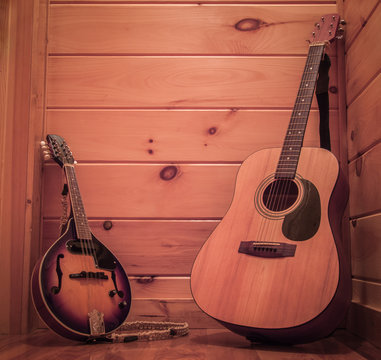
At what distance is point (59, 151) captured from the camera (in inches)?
59.2

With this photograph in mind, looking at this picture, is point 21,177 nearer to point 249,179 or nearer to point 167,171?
point 167,171

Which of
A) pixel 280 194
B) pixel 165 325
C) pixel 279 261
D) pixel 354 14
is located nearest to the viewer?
pixel 279 261

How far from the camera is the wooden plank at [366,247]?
4.39 feet

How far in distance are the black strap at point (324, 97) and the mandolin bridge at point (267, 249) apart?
49 cm

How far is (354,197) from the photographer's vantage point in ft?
5.13

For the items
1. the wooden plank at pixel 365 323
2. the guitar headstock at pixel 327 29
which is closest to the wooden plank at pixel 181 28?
the guitar headstock at pixel 327 29

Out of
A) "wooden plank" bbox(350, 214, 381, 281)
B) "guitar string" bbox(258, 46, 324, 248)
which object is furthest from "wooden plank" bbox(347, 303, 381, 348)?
"guitar string" bbox(258, 46, 324, 248)

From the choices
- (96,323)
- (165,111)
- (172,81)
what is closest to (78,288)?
(96,323)

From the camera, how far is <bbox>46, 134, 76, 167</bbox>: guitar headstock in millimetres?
1499

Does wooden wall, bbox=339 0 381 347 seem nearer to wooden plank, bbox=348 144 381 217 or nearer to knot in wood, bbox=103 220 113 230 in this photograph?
wooden plank, bbox=348 144 381 217

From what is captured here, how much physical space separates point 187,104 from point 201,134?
13 centimetres

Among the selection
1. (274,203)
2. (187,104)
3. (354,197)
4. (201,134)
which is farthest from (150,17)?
(354,197)

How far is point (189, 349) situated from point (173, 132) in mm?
815

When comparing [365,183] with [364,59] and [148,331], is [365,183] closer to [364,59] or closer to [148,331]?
[364,59]
